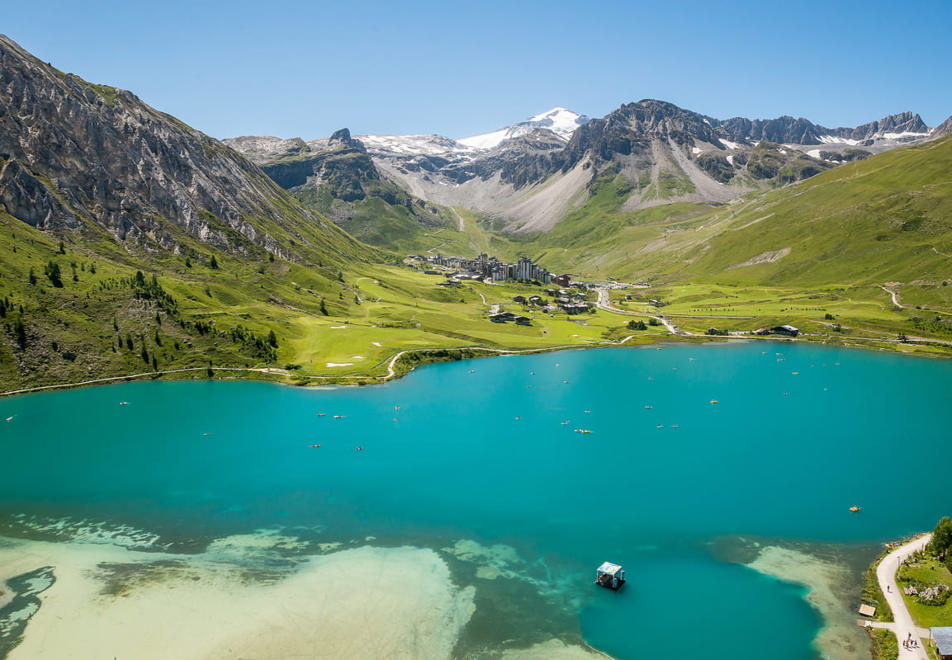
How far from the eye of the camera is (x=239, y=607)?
49.0 metres

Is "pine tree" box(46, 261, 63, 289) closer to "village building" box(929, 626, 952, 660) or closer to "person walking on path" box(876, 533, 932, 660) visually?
"person walking on path" box(876, 533, 932, 660)

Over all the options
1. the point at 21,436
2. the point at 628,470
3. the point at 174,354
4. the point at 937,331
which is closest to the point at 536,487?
the point at 628,470

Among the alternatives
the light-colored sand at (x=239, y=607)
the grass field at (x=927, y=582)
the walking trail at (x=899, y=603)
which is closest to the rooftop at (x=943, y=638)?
the walking trail at (x=899, y=603)

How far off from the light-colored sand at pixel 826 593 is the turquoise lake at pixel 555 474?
1.25 meters

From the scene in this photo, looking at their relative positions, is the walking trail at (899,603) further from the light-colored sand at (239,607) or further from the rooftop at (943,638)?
the light-colored sand at (239,607)

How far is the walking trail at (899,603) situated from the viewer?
41.2 metres

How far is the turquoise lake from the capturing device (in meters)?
50.2

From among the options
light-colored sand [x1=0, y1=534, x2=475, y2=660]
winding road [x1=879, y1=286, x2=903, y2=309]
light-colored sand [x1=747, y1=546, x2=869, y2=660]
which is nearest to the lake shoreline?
winding road [x1=879, y1=286, x2=903, y2=309]

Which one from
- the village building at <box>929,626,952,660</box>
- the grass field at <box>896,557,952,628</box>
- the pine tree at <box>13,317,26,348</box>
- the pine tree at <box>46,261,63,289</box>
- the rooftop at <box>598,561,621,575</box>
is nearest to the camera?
the village building at <box>929,626,952,660</box>

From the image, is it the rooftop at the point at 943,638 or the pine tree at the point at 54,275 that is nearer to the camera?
the rooftop at the point at 943,638

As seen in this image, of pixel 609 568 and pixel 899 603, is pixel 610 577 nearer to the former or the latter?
pixel 609 568

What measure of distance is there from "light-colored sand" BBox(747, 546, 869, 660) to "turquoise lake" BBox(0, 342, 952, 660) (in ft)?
4.09

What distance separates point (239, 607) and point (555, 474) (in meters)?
42.5

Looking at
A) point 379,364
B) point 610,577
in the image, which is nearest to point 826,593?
point 610,577
